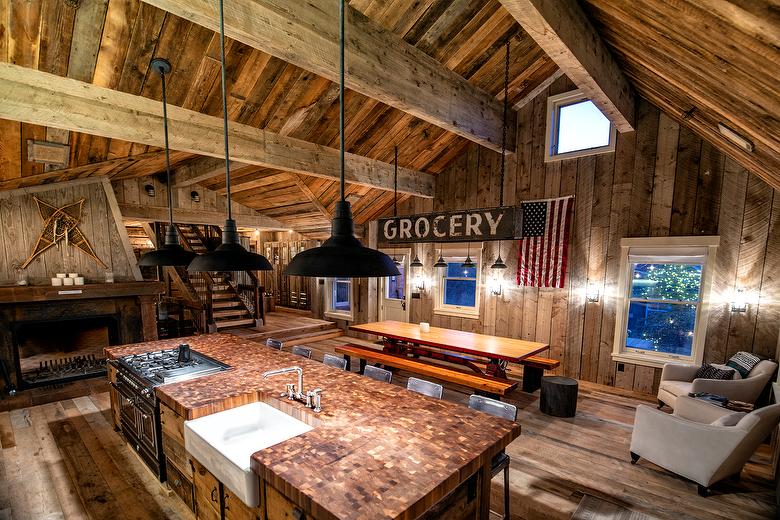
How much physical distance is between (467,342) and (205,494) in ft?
12.3

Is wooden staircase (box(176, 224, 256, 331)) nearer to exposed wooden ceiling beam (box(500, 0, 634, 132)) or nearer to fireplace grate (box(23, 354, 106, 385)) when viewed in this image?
fireplace grate (box(23, 354, 106, 385))

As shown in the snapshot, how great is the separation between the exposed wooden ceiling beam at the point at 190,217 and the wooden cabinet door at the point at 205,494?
21.0ft

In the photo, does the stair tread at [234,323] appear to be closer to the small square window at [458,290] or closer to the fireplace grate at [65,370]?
the fireplace grate at [65,370]

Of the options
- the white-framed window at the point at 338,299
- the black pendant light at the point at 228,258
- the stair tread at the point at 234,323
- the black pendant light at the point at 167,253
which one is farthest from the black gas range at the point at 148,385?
the white-framed window at the point at 338,299

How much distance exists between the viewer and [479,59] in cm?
445

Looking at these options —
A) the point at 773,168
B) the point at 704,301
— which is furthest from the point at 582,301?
the point at 773,168

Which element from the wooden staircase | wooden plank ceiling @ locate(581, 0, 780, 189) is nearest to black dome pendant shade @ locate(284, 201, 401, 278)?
wooden plank ceiling @ locate(581, 0, 780, 189)

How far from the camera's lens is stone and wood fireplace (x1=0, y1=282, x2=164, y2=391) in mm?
4820

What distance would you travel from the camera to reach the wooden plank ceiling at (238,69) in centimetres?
261

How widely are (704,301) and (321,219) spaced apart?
290 inches

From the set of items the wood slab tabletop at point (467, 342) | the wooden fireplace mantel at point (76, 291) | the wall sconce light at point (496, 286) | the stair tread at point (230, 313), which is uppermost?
the wall sconce light at point (496, 286)

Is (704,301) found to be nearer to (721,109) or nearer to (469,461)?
(721,109)

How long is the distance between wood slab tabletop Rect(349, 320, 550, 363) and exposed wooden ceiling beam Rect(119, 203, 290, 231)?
4573 millimetres

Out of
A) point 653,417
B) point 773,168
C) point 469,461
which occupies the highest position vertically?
point 773,168
